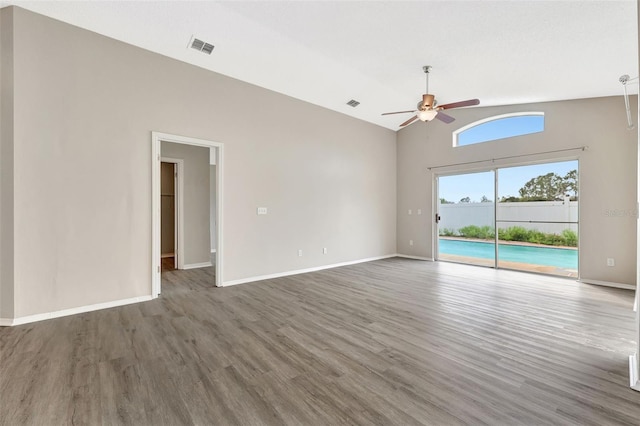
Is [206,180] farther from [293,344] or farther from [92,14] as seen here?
[293,344]

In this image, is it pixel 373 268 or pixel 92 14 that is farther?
pixel 373 268

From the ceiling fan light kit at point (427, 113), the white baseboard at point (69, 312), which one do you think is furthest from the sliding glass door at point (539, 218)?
the white baseboard at point (69, 312)

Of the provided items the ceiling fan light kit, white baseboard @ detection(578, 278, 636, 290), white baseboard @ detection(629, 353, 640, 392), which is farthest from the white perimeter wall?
white baseboard @ detection(629, 353, 640, 392)

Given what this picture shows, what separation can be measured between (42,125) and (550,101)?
25.4 feet

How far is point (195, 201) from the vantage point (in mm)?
5871

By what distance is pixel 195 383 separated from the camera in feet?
6.08

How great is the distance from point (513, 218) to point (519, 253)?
2.55ft

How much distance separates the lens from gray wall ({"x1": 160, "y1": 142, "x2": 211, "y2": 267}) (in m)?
5.73

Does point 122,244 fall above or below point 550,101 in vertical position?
below

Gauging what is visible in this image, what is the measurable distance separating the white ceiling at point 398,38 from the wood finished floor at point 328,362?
10.1ft

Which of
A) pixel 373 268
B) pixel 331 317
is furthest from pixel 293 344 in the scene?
pixel 373 268

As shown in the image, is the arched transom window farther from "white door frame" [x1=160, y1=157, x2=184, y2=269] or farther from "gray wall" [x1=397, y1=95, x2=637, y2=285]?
"white door frame" [x1=160, y1=157, x2=184, y2=269]

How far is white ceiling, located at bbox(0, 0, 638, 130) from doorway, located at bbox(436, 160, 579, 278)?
1.57 m

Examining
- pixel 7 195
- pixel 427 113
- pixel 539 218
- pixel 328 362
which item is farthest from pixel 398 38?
pixel 7 195
